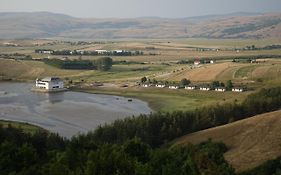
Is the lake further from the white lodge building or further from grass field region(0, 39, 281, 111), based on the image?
grass field region(0, 39, 281, 111)

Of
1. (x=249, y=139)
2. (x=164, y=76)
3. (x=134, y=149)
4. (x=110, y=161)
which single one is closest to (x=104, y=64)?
(x=164, y=76)

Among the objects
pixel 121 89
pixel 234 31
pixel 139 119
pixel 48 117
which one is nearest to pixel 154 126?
pixel 139 119

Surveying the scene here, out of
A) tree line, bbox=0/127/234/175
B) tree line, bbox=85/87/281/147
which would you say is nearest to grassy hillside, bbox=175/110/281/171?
tree line, bbox=85/87/281/147

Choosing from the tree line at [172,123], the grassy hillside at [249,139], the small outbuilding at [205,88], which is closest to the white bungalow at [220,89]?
the small outbuilding at [205,88]

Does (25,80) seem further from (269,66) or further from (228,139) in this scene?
(228,139)

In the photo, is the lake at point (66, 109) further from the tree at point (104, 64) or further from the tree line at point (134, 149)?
the tree at point (104, 64)

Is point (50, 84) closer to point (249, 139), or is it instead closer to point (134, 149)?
point (249, 139)
